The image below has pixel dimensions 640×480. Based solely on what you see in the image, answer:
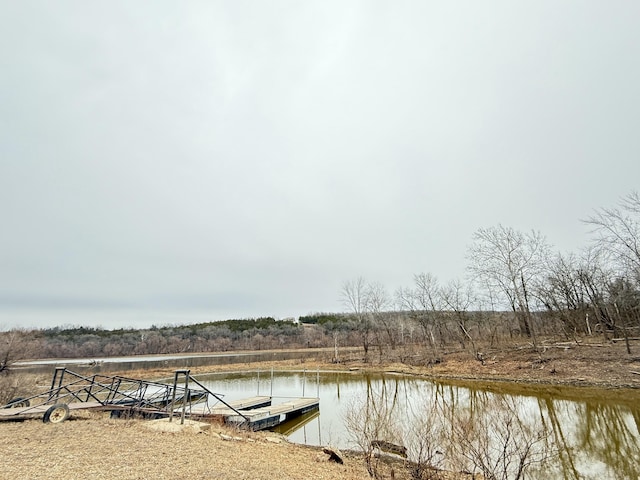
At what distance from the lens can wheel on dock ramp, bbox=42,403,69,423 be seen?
991 centimetres

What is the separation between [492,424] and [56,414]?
41.9ft

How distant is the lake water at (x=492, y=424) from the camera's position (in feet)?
25.1

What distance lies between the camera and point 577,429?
40.4ft

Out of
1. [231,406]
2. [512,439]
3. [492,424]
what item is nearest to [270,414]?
[231,406]

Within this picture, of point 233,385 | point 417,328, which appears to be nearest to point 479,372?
point 233,385

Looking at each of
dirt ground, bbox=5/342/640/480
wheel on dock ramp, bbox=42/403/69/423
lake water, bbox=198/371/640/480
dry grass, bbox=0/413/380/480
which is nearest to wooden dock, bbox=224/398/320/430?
lake water, bbox=198/371/640/480

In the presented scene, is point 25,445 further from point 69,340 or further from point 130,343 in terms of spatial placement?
point 69,340

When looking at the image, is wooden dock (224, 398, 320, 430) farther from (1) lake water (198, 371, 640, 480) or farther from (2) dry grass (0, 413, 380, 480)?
(2) dry grass (0, 413, 380, 480)

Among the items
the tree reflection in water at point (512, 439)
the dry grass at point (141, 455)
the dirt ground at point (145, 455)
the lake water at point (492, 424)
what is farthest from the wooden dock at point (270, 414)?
the tree reflection in water at point (512, 439)

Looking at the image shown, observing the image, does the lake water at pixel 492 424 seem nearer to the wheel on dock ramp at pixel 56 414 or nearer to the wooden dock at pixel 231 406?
the wooden dock at pixel 231 406

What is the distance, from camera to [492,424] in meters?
7.13

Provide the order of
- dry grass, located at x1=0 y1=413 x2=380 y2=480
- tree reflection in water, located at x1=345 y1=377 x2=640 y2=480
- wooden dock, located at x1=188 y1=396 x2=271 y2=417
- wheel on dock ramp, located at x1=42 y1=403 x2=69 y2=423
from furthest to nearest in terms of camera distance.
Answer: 1. wooden dock, located at x1=188 y1=396 x2=271 y2=417
2. wheel on dock ramp, located at x1=42 y1=403 x2=69 y2=423
3. tree reflection in water, located at x1=345 y1=377 x2=640 y2=480
4. dry grass, located at x1=0 y1=413 x2=380 y2=480

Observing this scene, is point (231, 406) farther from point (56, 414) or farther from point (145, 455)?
point (145, 455)

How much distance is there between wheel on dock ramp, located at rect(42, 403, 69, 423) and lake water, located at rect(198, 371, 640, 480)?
8.21 meters
